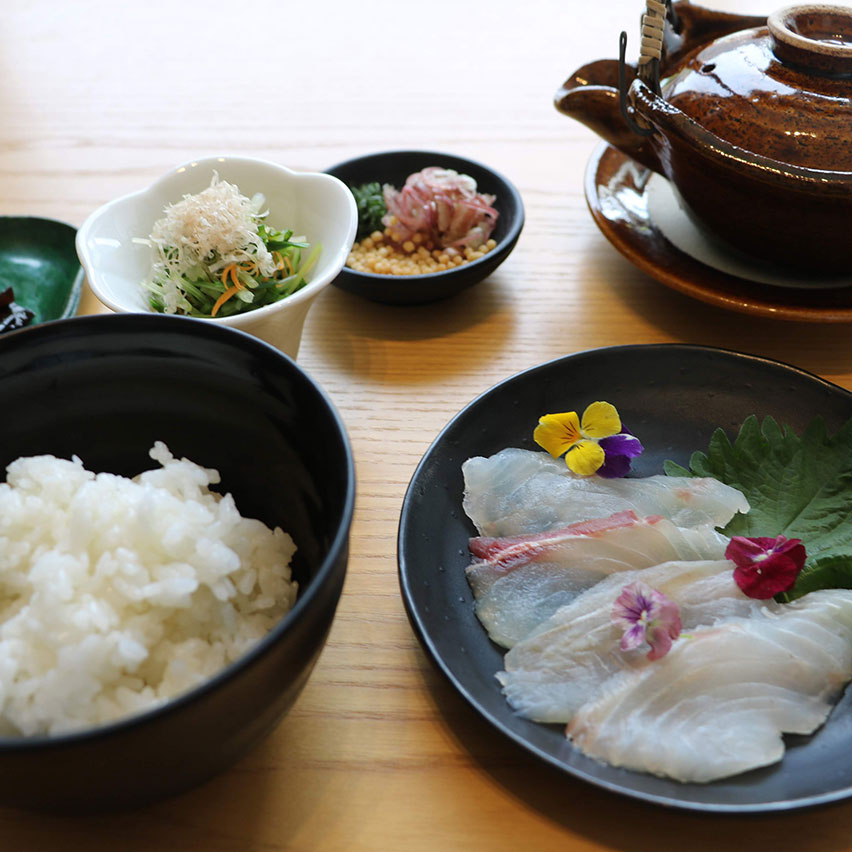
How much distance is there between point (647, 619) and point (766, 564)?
0.16 meters

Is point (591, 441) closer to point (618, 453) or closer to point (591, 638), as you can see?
point (618, 453)

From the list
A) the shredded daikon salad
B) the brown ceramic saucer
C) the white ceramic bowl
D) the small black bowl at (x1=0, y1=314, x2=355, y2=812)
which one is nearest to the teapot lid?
the brown ceramic saucer

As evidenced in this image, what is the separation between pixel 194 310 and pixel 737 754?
0.86m

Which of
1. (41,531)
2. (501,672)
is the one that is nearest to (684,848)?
(501,672)

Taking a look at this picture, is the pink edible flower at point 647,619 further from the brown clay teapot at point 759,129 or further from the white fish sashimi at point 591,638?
the brown clay teapot at point 759,129

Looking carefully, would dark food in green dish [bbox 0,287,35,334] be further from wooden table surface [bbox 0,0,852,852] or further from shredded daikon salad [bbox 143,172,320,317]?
wooden table surface [bbox 0,0,852,852]

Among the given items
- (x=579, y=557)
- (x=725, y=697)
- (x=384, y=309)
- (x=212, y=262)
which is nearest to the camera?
(x=725, y=697)

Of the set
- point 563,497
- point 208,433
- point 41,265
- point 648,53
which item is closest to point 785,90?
point 648,53

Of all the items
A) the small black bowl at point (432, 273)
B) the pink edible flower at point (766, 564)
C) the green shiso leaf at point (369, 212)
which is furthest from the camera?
the green shiso leaf at point (369, 212)

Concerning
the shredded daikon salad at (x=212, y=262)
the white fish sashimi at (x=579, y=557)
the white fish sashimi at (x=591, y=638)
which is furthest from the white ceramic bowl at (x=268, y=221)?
the white fish sashimi at (x=591, y=638)

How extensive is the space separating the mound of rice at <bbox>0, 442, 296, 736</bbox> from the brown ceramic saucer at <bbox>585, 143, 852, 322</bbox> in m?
0.78

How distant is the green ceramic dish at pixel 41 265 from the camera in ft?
4.65

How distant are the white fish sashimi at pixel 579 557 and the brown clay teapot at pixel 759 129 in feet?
1.61

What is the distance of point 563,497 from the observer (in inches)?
42.2
